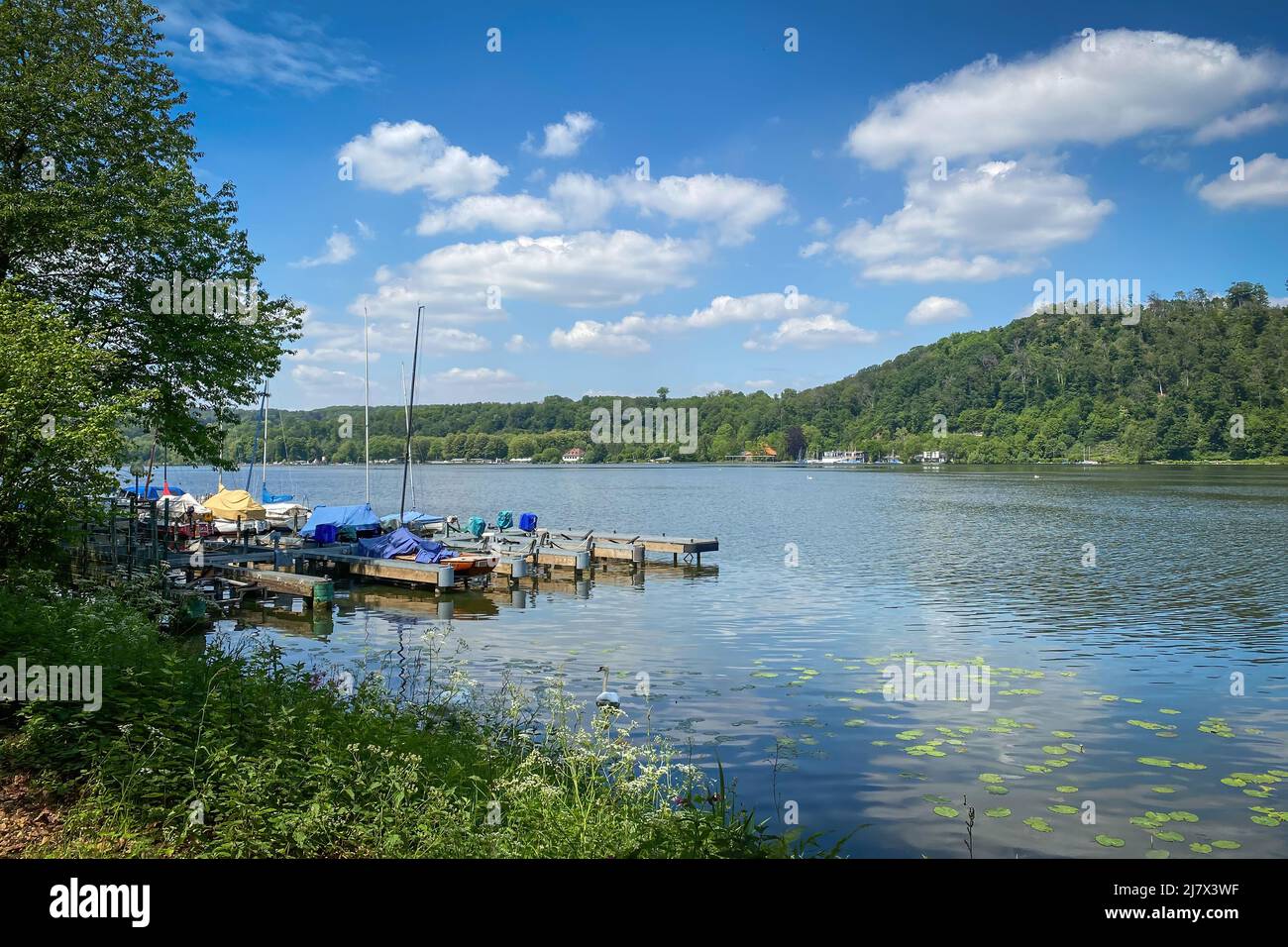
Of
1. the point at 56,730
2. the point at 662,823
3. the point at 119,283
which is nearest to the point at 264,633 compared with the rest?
the point at 119,283

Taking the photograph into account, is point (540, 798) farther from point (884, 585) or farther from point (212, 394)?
point (884, 585)

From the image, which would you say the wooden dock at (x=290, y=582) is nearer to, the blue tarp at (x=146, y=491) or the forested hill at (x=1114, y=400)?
the blue tarp at (x=146, y=491)

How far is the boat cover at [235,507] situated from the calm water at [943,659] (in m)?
16.3

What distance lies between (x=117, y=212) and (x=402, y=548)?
15.1m

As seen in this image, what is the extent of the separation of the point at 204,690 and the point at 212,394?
49.2 feet

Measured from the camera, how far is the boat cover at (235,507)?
42938 millimetres

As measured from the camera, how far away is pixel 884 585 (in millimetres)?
30000

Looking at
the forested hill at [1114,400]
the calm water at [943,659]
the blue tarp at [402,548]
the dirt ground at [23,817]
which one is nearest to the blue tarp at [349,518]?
the blue tarp at [402,548]

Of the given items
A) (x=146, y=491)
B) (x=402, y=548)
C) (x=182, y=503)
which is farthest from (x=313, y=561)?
(x=182, y=503)

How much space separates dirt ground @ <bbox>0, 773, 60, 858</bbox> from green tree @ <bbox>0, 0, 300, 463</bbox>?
43.3ft

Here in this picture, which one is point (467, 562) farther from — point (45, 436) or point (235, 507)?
point (235, 507)

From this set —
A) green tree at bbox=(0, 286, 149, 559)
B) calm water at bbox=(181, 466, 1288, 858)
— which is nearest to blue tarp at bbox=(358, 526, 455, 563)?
calm water at bbox=(181, 466, 1288, 858)

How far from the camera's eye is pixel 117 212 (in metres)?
19.7

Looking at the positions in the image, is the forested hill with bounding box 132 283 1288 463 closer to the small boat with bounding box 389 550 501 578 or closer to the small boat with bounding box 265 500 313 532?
the small boat with bounding box 265 500 313 532
